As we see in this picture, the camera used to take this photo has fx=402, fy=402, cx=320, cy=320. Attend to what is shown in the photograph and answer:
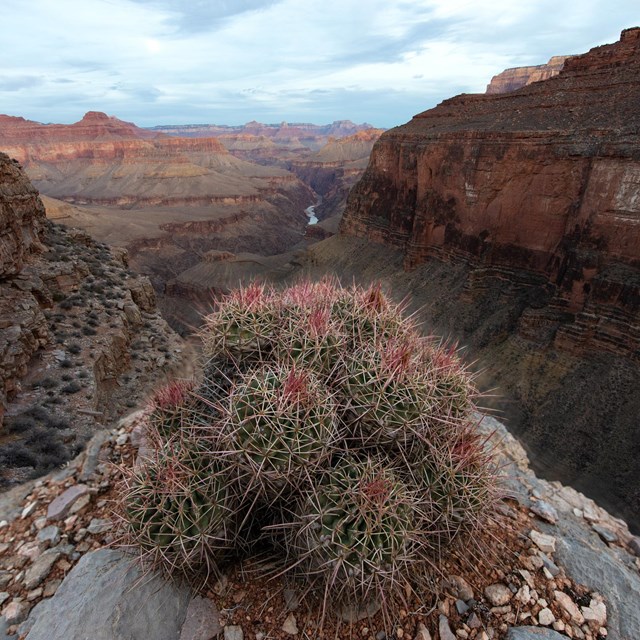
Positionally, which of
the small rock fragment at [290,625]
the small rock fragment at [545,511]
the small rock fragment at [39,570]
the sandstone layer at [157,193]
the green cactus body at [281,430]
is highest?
the green cactus body at [281,430]

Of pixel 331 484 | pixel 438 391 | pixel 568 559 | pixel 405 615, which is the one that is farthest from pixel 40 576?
pixel 568 559

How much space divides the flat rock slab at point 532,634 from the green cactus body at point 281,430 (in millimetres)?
1816

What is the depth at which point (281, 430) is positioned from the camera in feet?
8.37

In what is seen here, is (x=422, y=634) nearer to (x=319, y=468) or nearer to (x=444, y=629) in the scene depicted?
(x=444, y=629)

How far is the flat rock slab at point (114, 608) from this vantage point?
2.71m

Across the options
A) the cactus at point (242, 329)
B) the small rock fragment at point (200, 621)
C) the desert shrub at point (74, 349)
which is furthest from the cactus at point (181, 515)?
the desert shrub at point (74, 349)

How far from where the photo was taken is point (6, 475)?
801cm

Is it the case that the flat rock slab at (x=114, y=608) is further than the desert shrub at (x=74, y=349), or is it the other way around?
the desert shrub at (x=74, y=349)

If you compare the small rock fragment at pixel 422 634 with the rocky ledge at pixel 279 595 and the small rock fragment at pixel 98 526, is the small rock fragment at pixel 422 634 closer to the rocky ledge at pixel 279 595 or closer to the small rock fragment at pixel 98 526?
the rocky ledge at pixel 279 595

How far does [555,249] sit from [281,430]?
2131 centimetres

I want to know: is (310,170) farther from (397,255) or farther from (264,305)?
(264,305)

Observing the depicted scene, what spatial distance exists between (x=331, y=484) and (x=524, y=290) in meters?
21.8

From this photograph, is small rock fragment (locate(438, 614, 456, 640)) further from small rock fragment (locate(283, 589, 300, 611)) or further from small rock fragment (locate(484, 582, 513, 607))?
small rock fragment (locate(283, 589, 300, 611))

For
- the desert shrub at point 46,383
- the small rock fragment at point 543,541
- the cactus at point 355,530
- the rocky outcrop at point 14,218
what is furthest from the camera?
the rocky outcrop at point 14,218
